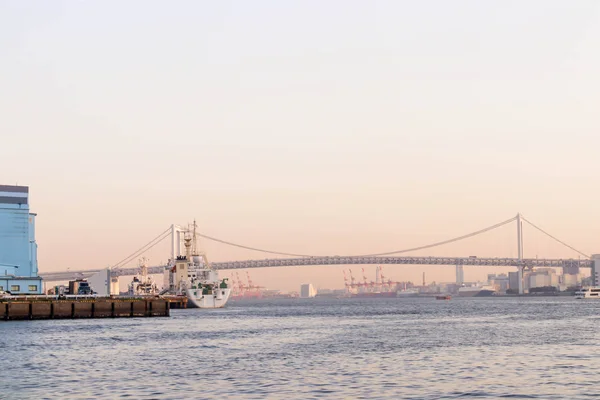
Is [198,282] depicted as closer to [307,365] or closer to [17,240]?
[17,240]

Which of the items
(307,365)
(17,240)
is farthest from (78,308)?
(307,365)

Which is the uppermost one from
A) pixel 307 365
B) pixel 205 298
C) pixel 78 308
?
pixel 307 365

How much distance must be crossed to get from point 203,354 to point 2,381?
13.7 meters

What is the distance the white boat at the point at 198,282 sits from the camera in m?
147

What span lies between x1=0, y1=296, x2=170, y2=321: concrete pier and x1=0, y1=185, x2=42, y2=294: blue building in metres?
A: 10.7

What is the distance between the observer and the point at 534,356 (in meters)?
43.8

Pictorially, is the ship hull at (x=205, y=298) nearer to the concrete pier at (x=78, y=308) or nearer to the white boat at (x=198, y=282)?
the white boat at (x=198, y=282)

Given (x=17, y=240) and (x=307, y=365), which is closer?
(x=307, y=365)

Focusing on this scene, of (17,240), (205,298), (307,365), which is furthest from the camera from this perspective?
(205,298)

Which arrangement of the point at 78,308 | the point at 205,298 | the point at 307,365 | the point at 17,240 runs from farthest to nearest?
the point at 205,298
the point at 17,240
the point at 78,308
the point at 307,365

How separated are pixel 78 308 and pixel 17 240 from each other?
21486 millimetres

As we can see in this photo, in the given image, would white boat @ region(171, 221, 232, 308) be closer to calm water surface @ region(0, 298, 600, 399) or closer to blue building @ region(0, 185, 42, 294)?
blue building @ region(0, 185, 42, 294)

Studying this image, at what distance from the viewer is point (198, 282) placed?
14900 centimetres

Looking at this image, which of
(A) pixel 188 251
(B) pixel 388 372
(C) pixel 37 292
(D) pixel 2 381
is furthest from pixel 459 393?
(A) pixel 188 251
